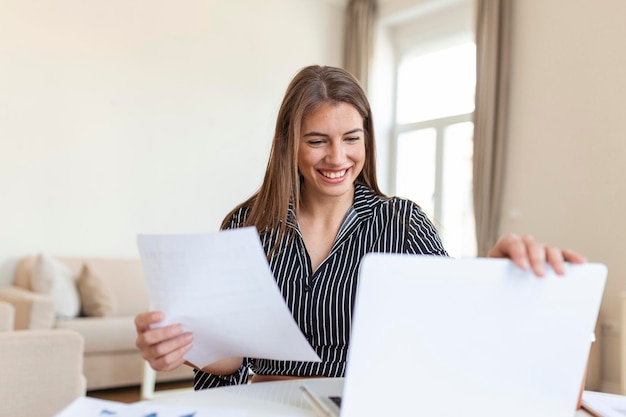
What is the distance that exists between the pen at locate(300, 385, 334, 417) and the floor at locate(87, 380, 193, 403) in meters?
3.00

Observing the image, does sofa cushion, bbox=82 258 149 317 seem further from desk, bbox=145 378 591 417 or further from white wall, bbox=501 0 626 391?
desk, bbox=145 378 591 417

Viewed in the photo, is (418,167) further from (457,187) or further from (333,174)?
(333,174)

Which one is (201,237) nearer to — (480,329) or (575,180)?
(480,329)

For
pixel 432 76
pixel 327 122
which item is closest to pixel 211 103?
pixel 432 76

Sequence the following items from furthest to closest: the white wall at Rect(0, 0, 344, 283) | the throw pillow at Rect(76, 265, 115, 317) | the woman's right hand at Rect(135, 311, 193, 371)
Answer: the white wall at Rect(0, 0, 344, 283) < the throw pillow at Rect(76, 265, 115, 317) < the woman's right hand at Rect(135, 311, 193, 371)

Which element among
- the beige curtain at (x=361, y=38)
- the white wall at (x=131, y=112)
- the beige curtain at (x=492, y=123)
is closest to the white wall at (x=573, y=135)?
the beige curtain at (x=492, y=123)

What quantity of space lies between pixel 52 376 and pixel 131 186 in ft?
10.4

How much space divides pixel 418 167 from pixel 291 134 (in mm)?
4474

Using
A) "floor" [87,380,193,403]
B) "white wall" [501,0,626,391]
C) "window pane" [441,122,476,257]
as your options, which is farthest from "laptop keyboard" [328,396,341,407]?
"window pane" [441,122,476,257]

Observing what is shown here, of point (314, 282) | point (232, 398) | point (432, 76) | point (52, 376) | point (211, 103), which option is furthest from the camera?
point (432, 76)

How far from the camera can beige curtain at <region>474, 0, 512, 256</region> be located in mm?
4582

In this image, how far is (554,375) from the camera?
2.35ft

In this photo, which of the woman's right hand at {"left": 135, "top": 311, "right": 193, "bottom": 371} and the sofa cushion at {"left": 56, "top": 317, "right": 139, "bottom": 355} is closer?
the woman's right hand at {"left": 135, "top": 311, "right": 193, "bottom": 371}

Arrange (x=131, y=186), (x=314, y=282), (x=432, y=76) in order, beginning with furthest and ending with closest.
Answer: (x=432, y=76)
(x=131, y=186)
(x=314, y=282)
